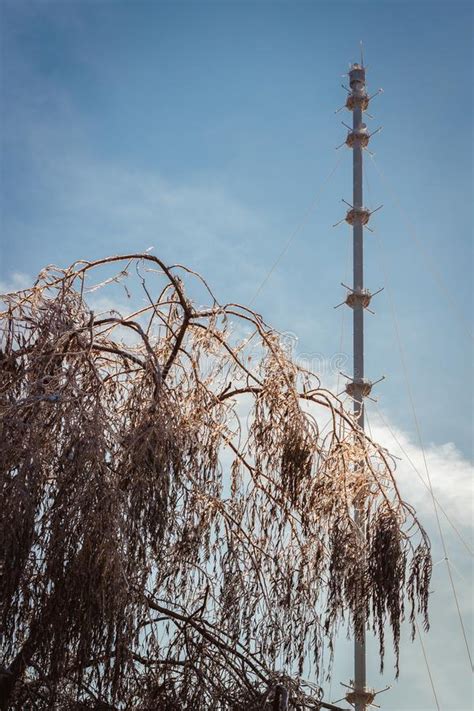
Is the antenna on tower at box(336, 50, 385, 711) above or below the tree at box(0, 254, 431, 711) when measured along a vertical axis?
above

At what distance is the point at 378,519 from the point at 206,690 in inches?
47.6

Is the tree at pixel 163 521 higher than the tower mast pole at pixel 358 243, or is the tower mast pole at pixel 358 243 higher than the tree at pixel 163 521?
the tower mast pole at pixel 358 243

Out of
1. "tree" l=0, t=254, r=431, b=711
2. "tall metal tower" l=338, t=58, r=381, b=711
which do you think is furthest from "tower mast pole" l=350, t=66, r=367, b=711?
"tree" l=0, t=254, r=431, b=711

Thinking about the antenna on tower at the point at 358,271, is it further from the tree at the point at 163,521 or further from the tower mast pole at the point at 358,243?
the tree at the point at 163,521

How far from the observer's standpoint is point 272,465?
4812mm

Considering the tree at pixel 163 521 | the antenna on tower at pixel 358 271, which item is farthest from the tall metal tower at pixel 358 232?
the tree at pixel 163 521

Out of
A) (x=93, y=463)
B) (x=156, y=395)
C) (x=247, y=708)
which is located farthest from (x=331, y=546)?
(x=93, y=463)

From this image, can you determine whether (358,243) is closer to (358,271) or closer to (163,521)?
(358,271)

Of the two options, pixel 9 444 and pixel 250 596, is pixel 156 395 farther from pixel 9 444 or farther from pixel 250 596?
pixel 250 596

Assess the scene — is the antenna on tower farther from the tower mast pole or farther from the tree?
the tree

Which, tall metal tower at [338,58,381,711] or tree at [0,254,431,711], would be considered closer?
tree at [0,254,431,711]

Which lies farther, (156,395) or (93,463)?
(156,395)

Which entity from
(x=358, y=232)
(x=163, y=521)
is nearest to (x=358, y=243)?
(x=358, y=232)

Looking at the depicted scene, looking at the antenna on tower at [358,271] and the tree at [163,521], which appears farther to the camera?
the antenna on tower at [358,271]
